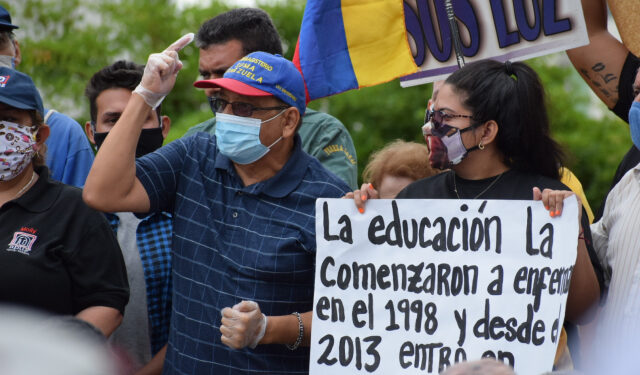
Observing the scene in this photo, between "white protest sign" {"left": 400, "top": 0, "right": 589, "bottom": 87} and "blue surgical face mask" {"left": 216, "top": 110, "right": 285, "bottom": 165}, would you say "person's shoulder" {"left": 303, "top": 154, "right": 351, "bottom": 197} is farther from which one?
"white protest sign" {"left": 400, "top": 0, "right": 589, "bottom": 87}

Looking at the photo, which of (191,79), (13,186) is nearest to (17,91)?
(13,186)

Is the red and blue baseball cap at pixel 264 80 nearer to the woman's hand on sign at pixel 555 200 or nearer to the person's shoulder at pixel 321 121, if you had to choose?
the person's shoulder at pixel 321 121

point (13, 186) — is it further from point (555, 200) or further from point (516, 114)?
point (555, 200)

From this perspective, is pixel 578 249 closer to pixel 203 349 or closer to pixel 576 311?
pixel 576 311

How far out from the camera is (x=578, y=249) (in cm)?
333

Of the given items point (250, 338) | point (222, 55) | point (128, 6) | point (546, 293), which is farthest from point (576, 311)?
point (128, 6)

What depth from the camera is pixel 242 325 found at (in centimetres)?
332

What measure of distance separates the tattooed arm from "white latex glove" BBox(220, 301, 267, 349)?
185cm

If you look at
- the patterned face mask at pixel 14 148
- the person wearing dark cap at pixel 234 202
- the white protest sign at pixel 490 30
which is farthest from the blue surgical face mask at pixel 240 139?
the white protest sign at pixel 490 30

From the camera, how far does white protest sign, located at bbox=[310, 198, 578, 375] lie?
3273 mm

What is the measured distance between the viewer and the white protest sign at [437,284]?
3.27m

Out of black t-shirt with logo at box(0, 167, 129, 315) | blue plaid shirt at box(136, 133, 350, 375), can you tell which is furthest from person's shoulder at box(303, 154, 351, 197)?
black t-shirt with logo at box(0, 167, 129, 315)

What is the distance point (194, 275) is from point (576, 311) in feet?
5.05

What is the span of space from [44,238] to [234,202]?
0.80m
